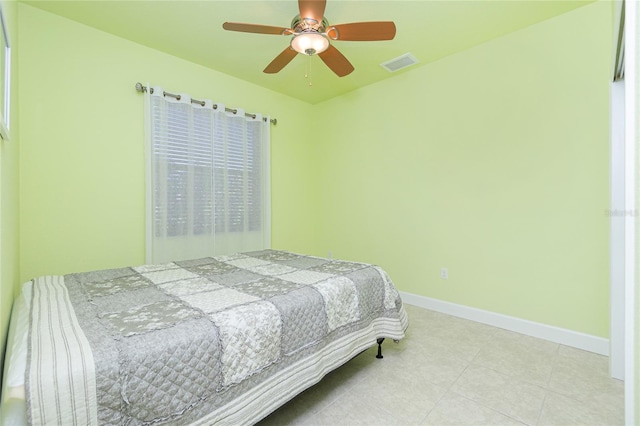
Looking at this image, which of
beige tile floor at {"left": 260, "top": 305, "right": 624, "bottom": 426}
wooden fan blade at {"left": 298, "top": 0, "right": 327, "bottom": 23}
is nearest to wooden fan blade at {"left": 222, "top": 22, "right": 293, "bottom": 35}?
wooden fan blade at {"left": 298, "top": 0, "right": 327, "bottom": 23}

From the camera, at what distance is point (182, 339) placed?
102 cm

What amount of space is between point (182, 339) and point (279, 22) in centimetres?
247

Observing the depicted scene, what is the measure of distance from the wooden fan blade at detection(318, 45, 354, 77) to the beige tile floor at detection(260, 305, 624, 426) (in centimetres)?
228

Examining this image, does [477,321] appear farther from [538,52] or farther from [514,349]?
[538,52]

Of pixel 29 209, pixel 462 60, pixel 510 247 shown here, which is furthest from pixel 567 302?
pixel 29 209

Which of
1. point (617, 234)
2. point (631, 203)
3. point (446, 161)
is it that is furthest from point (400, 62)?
point (631, 203)

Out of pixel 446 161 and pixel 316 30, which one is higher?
pixel 316 30

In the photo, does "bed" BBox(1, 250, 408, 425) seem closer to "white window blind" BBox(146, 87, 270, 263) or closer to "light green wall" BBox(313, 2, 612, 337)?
"white window blind" BBox(146, 87, 270, 263)

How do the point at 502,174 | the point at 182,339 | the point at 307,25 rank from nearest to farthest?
the point at 182,339, the point at 307,25, the point at 502,174

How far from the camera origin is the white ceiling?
6.98 feet

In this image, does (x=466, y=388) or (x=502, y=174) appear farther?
(x=502, y=174)

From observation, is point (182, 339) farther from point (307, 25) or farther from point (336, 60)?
point (336, 60)

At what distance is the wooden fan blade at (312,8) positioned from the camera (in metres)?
1.66

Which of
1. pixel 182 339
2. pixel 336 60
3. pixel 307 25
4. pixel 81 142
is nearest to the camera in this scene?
pixel 182 339
